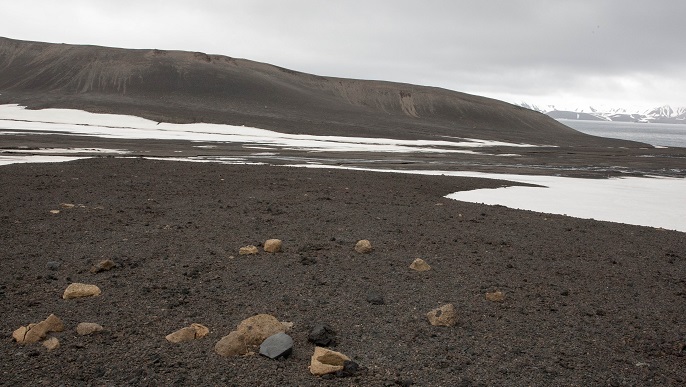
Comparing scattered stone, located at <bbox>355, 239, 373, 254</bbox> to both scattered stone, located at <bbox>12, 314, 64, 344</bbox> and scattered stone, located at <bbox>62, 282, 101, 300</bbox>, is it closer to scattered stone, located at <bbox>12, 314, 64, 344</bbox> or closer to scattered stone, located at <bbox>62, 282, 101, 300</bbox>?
scattered stone, located at <bbox>62, 282, 101, 300</bbox>

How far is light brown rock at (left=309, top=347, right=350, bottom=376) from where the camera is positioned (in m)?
4.29

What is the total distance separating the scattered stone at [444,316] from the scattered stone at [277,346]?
1.42 m

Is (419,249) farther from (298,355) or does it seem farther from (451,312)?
(298,355)

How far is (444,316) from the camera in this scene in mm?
5402

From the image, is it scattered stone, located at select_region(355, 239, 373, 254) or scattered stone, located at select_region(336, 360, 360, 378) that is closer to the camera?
scattered stone, located at select_region(336, 360, 360, 378)

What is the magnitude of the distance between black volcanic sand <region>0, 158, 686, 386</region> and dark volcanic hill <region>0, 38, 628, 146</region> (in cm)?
4408

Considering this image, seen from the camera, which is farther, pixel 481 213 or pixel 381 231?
pixel 481 213

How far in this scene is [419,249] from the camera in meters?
8.45

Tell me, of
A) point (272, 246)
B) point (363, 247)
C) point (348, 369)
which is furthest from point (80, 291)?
point (363, 247)

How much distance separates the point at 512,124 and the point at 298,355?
88.4 m

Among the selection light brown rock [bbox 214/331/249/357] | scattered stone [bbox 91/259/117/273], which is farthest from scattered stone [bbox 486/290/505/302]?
scattered stone [bbox 91/259/117/273]

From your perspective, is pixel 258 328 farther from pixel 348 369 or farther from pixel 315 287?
pixel 315 287

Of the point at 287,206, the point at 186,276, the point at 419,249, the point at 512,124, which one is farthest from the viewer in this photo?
the point at 512,124

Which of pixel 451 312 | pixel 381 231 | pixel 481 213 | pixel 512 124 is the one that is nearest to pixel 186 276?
pixel 451 312
